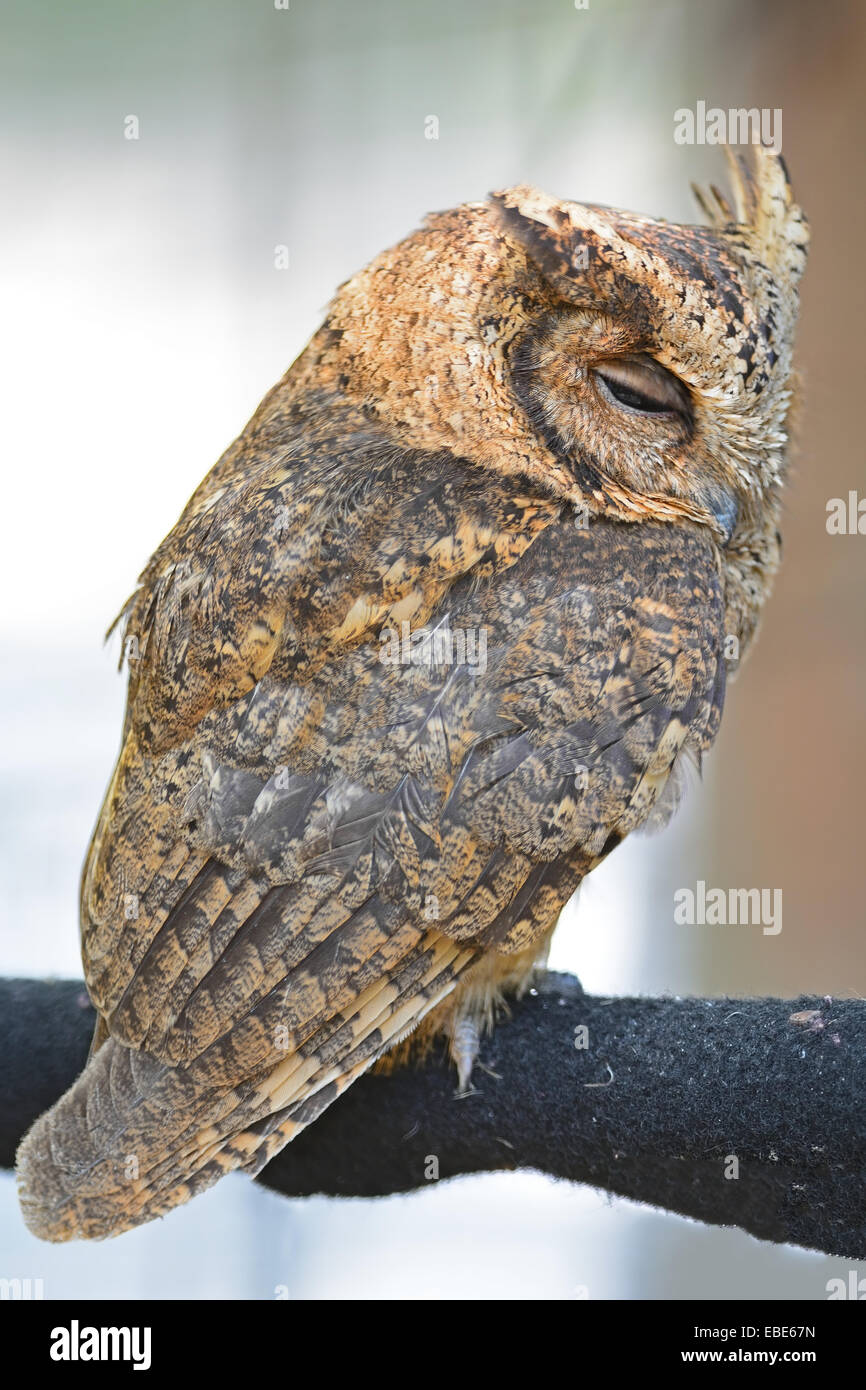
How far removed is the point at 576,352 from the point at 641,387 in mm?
101

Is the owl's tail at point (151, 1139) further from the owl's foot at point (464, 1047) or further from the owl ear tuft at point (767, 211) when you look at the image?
the owl ear tuft at point (767, 211)

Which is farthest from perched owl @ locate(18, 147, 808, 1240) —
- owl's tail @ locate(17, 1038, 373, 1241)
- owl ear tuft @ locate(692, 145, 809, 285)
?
owl ear tuft @ locate(692, 145, 809, 285)

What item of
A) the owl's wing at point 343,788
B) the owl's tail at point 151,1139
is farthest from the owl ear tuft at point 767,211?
the owl's tail at point 151,1139

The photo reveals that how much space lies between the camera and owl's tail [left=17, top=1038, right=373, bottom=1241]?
3.56ft

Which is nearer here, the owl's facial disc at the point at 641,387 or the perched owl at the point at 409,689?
the perched owl at the point at 409,689

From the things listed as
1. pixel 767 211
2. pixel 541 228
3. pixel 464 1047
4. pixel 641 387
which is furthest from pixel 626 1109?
pixel 767 211

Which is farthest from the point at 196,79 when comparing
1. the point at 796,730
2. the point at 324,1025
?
the point at 324,1025

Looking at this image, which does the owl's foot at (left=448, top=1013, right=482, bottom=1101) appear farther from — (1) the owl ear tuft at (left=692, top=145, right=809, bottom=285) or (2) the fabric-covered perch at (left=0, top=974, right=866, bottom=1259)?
(1) the owl ear tuft at (left=692, top=145, right=809, bottom=285)

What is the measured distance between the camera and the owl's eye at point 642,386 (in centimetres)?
128

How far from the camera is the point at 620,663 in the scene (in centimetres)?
117
